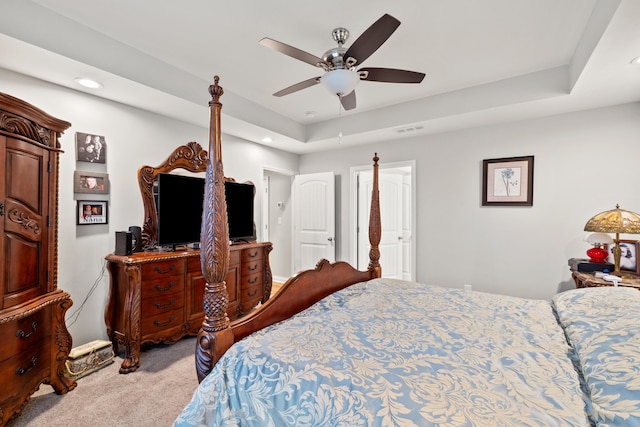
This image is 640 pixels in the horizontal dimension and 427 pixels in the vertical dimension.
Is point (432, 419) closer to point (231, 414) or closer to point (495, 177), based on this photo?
point (231, 414)

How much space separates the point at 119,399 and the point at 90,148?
2091 millimetres

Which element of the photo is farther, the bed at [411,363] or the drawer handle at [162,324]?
the drawer handle at [162,324]

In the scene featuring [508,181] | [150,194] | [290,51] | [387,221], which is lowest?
[387,221]

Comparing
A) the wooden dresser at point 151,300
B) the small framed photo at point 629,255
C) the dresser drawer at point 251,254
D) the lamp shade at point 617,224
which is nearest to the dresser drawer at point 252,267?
the dresser drawer at point 251,254

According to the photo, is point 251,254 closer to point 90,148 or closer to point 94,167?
point 94,167

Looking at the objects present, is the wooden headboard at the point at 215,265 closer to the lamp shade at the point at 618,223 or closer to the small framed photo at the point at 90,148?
the small framed photo at the point at 90,148

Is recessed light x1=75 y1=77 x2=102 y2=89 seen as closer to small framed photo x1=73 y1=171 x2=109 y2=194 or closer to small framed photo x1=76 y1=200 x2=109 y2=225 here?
small framed photo x1=73 y1=171 x2=109 y2=194

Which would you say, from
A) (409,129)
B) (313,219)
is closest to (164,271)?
(313,219)

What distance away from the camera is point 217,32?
2.19 m

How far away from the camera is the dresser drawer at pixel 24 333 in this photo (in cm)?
166

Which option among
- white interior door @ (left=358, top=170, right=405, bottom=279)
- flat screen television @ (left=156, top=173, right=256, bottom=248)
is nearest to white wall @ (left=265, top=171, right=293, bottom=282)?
white interior door @ (left=358, top=170, right=405, bottom=279)

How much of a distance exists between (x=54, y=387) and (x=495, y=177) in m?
4.56

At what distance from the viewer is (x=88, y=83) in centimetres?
240

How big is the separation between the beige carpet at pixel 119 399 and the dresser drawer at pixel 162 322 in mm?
264
